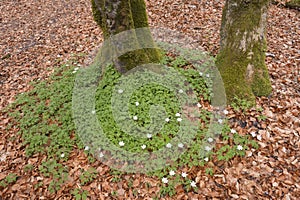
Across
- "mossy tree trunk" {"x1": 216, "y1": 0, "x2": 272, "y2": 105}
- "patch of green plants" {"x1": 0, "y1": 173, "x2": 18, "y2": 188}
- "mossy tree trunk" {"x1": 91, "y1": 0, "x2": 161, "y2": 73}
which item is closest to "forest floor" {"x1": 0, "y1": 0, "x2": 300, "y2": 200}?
"patch of green plants" {"x1": 0, "y1": 173, "x2": 18, "y2": 188}

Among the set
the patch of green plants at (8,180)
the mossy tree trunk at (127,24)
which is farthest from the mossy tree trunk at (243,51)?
the patch of green plants at (8,180)

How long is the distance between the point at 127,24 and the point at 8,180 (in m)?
3.06

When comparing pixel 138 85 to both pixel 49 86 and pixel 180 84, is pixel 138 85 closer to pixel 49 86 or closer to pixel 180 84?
pixel 180 84

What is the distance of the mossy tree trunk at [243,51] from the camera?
3709 mm

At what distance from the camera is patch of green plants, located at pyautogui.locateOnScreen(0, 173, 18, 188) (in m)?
3.37

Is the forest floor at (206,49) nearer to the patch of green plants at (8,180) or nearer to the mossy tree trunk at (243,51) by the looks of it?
the patch of green plants at (8,180)

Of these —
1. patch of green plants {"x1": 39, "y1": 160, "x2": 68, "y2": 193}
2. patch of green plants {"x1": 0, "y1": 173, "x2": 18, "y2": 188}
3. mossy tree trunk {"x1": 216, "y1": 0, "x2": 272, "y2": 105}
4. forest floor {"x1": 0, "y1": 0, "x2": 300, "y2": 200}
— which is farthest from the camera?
mossy tree trunk {"x1": 216, "y1": 0, "x2": 272, "y2": 105}

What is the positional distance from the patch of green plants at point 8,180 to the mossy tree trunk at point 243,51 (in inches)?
143

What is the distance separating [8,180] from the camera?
3396mm

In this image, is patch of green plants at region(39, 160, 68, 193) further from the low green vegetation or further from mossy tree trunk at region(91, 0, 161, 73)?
mossy tree trunk at region(91, 0, 161, 73)

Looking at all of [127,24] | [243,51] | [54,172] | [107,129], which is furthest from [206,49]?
[54,172]

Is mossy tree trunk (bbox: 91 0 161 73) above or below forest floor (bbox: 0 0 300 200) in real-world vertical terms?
above

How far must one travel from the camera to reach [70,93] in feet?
14.5

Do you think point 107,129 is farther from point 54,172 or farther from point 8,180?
point 8,180
